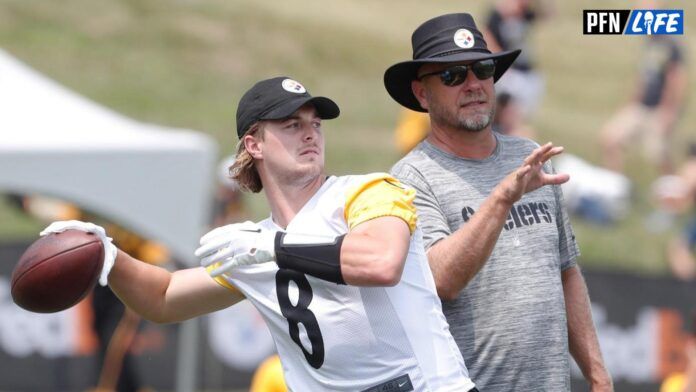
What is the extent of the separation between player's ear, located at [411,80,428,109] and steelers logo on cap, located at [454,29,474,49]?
201mm

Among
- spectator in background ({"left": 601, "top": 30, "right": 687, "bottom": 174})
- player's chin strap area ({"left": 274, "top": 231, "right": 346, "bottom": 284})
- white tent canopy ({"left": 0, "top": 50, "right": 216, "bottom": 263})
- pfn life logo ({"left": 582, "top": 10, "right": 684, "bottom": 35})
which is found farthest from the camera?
spectator in background ({"left": 601, "top": 30, "right": 687, "bottom": 174})

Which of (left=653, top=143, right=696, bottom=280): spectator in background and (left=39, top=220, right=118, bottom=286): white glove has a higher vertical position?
(left=39, top=220, right=118, bottom=286): white glove

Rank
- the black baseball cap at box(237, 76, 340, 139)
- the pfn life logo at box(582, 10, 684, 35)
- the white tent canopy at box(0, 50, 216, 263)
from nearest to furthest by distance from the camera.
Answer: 1. the black baseball cap at box(237, 76, 340, 139)
2. the pfn life logo at box(582, 10, 684, 35)
3. the white tent canopy at box(0, 50, 216, 263)

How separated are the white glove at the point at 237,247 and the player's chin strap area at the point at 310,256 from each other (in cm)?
3

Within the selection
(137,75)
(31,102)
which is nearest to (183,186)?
(31,102)

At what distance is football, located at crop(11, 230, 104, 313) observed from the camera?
3801mm

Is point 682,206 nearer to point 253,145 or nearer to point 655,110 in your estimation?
point 655,110

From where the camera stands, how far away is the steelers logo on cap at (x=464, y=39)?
4133mm

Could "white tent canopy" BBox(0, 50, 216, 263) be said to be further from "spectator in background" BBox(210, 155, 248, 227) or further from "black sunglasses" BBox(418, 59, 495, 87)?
"black sunglasses" BBox(418, 59, 495, 87)

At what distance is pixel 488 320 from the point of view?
3.92m

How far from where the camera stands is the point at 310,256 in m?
3.55

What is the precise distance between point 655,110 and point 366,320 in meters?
15.1

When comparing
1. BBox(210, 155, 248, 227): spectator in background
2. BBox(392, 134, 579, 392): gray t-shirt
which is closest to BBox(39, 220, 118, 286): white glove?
BBox(392, 134, 579, 392): gray t-shirt

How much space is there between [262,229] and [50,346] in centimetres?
716
